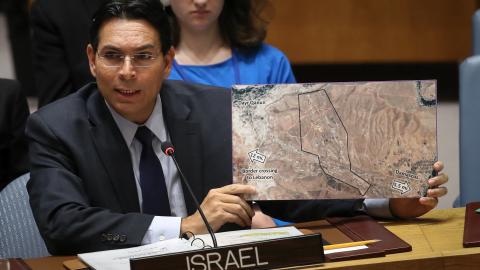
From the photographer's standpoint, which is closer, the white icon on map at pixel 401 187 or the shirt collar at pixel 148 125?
the white icon on map at pixel 401 187

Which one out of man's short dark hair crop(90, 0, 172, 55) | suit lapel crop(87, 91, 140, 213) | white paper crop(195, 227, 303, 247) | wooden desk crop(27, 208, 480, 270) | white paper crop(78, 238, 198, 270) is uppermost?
man's short dark hair crop(90, 0, 172, 55)

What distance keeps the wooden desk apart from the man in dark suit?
0.07m

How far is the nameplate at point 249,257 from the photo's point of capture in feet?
6.57

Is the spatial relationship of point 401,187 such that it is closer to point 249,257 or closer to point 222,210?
point 222,210

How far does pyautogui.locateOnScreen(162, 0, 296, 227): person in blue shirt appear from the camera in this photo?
363 centimetres

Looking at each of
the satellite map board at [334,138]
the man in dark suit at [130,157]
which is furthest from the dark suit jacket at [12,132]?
the satellite map board at [334,138]

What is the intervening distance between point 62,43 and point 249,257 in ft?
6.32

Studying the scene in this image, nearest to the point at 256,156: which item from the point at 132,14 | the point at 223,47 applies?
the point at 132,14

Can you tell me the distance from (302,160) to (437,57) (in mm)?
4639

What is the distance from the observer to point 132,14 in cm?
271

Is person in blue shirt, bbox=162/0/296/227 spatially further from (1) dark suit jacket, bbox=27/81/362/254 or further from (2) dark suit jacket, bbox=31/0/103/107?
(1) dark suit jacket, bbox=27/81/362/254

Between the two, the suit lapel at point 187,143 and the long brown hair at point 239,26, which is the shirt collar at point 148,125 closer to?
the suit lapel at point 187,143

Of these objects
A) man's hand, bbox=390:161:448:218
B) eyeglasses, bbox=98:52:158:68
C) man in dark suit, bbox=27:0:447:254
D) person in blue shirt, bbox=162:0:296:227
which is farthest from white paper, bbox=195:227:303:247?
person in blue shirt, bbox=162:0:296:227

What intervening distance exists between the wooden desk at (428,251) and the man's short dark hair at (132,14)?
0.73 meters
